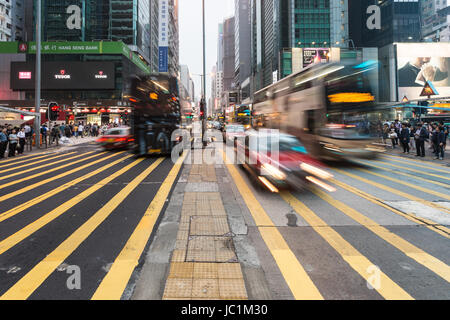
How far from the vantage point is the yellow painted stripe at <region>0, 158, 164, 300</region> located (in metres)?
3.25

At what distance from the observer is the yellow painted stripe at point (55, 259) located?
3.25 m

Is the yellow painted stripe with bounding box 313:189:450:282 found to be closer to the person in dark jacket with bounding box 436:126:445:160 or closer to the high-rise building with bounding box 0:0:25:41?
the person in dark jacket with bounding box 436:126:445:160

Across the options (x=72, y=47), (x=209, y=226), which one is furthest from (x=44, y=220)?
(x=72, y=47)

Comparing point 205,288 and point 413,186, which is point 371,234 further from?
point 413,186

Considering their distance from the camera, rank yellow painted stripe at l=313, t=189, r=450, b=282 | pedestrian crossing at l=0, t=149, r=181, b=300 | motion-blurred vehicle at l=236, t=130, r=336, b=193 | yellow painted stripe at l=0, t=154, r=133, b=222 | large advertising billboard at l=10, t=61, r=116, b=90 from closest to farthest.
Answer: pedestrian crossing at l=0, t=149, r=181, b=300
yellow painted stripe at l=313, t=189, r=450, b=282
yellow painted stripe at l=0, t=154, r=133, b=222
motion-blurred vehicle at l=236, t=130, r=336, b=193
large advertising billboard at l=10, t=61, r=116, b=90

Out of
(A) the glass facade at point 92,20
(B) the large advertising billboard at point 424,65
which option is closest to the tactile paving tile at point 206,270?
(A) the glass facade at point 92,20

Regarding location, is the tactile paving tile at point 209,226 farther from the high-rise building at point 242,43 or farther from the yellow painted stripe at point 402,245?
the high-rise building at point 242,43

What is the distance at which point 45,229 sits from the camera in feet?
17.3

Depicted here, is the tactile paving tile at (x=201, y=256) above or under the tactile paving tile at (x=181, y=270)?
above

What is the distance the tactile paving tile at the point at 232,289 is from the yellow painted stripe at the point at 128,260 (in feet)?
3.84

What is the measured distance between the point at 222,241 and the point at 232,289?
1.42m

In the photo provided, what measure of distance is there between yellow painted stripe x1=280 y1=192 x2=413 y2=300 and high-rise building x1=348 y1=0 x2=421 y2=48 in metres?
96.7

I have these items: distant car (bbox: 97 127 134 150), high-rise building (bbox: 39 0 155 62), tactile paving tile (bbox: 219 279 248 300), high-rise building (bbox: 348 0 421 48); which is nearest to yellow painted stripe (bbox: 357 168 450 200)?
tactile paving tile (bbox: 219 279 248 300)

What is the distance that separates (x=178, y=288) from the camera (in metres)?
3.24
